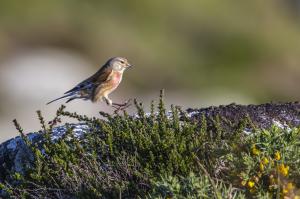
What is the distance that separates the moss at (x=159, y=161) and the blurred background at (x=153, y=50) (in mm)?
→ 15239

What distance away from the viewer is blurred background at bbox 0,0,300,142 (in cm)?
2741

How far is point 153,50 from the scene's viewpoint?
3359 cm

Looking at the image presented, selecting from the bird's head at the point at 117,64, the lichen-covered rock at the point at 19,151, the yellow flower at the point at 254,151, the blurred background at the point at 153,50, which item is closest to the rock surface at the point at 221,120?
the lichen-covered rock at the point at 19,151

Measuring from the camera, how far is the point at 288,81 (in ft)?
110

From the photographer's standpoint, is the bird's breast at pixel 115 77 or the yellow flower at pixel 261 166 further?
the bird's breast at pixel 115 77

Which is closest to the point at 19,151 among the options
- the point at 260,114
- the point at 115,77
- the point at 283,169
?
A: the point at 260,114

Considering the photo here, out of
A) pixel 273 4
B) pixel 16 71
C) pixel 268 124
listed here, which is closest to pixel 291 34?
pixel 273 4

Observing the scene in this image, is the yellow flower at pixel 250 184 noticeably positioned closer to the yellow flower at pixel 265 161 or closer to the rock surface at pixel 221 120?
the yellow flower at pixel 265 161

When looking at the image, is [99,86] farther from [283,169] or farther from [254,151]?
[283,169]

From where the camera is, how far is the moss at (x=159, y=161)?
7246 millimetres

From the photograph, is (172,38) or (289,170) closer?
(289,170)

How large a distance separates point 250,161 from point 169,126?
53.9 inches

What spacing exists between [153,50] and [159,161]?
1011 inches

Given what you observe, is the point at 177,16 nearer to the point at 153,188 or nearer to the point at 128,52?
the point at 128,52
